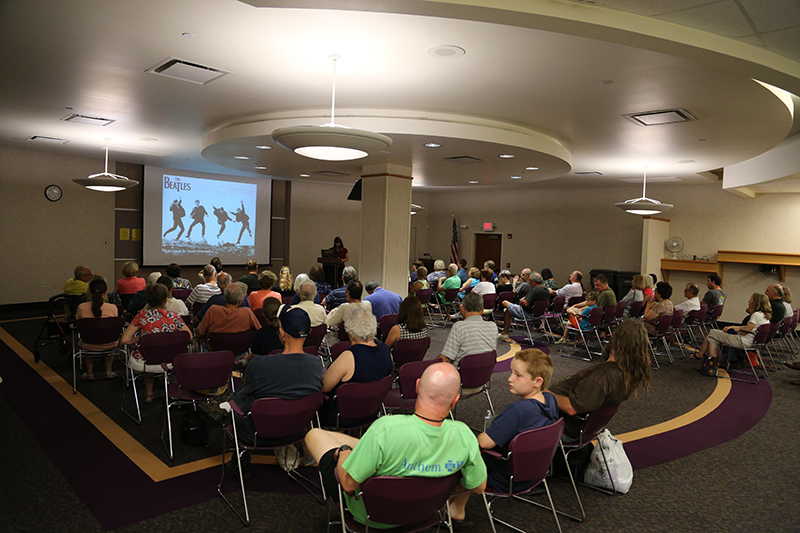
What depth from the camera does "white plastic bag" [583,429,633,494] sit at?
387 centimetres

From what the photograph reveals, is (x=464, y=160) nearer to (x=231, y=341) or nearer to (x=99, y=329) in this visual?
(x=231, y=341)

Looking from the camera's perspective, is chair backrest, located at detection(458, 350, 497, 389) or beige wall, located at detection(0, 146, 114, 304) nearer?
chair backrest, located at detection(458, 350, 497, 389)

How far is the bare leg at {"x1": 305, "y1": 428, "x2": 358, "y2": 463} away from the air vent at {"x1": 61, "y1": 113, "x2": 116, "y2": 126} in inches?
273

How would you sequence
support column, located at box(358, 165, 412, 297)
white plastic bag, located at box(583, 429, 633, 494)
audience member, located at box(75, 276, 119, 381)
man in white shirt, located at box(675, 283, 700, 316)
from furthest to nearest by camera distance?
support column, located at box(358, 165, 412, 297)
man in white shirt, located at box(675, 283, 700, 316)
audience member, located at box(75, 276, 119, 381)
white plastic bag, located at box(583, 429, 633, 494)

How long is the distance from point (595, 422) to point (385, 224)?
629 cm

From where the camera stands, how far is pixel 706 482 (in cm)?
411

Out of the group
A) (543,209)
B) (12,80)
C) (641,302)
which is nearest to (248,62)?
(12,80)

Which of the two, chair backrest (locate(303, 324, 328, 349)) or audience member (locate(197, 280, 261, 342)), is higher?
audience member (locate(197, 280, 261, 342))

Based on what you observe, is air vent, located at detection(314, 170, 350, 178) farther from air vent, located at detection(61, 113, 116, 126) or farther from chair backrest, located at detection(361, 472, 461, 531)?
chair backrest, located at detection(361, 472, 461, 531)

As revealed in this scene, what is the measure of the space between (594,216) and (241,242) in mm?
10805

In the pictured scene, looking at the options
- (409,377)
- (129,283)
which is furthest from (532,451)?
(129,283)

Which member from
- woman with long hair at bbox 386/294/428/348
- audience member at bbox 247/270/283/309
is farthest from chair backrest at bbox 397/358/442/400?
audience member at bbox 247/270/283/309

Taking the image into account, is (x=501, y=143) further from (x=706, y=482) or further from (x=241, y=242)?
(x=241, y=242)

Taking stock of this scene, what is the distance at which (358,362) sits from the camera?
379 centimetres
